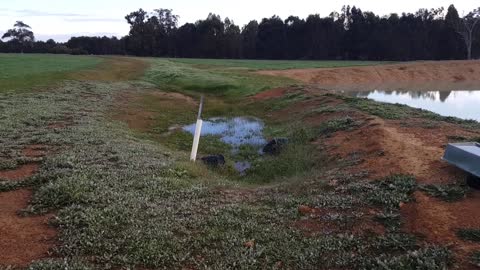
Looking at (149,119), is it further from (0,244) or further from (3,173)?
(0,244)

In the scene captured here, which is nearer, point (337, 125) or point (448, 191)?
point (448, 191)

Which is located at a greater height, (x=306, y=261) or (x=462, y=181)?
(x=462, y=181)

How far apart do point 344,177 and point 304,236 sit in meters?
2.85

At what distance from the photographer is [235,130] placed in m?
20.0

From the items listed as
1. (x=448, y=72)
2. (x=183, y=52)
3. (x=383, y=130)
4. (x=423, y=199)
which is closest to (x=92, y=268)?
(x=423, y=199)

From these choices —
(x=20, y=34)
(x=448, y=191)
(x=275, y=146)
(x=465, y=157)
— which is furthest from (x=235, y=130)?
(x=20, y=34)

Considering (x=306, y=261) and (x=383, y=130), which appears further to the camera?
(x=383, y=130)

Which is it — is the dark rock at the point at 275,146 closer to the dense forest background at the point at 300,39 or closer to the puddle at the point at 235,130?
the puddle at the point at 235,130

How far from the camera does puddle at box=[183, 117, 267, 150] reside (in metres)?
17.7

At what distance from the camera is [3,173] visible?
9.95 meters

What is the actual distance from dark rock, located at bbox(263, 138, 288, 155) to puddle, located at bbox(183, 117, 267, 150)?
4.50 feet

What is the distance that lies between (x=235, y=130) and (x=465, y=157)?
1273 cm

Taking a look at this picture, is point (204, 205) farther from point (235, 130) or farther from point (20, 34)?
point (20, 34)

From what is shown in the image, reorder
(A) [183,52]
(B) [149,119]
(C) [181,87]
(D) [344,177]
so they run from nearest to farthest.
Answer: (D) [344,177]
(B) [149,119]
(C) [181,87]
(A) [183,52]
